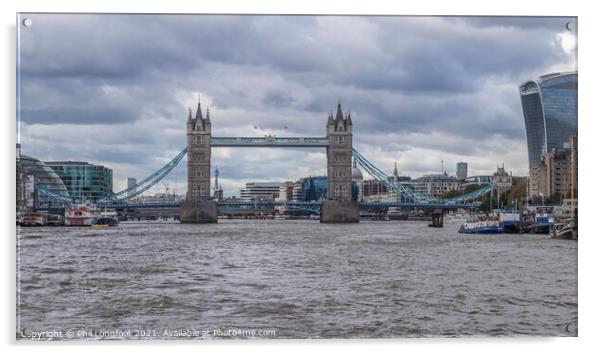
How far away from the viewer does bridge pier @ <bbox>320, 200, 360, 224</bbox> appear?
43.2 m

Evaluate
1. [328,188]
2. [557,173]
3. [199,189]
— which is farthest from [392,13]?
[328,188]

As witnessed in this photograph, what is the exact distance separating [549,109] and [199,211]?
32.8m

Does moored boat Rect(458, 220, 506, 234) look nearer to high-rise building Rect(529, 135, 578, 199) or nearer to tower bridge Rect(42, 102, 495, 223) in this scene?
tower bridge Rect(42, 102, 495, 223)

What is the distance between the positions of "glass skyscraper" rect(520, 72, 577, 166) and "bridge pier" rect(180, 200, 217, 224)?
30.5m

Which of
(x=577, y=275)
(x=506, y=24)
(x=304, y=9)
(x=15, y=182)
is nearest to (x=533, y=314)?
(x=577, y=275)

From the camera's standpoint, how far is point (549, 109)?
421 inches

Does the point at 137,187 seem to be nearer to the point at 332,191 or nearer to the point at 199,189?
the point at 199,189

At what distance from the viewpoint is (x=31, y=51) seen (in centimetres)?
916

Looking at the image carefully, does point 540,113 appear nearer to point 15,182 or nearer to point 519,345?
point 519,345

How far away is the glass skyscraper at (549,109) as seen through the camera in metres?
9.70

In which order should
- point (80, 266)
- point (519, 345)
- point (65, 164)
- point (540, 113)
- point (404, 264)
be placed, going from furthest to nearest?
point (404, 264) → point (80, 266) → point (65, 164) → point (540, 113) → point (519, 345)

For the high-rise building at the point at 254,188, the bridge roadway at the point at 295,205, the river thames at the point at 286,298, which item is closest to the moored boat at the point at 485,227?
the bridge roadway at the point at 295,205

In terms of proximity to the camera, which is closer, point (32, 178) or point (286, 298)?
point (286, 298)

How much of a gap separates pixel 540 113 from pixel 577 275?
288 cm
